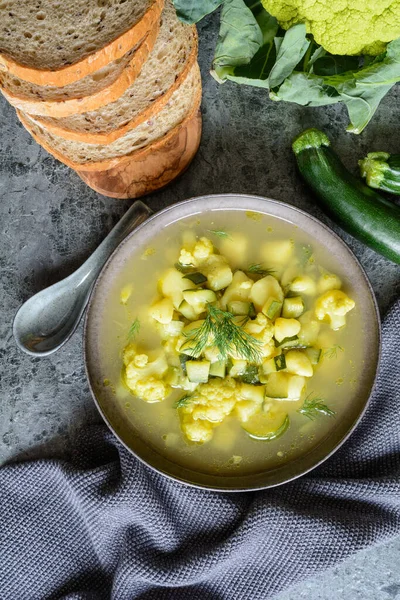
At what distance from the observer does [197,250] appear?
1.86 metres

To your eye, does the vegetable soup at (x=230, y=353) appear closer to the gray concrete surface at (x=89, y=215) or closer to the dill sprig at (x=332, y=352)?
the dill sprig at (x=332, y=352)

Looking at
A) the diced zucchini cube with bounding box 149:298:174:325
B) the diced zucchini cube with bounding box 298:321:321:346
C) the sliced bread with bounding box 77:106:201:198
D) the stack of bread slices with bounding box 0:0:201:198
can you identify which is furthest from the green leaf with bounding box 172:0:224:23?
the diced zucchini cube with bounding box 298:321:321:346

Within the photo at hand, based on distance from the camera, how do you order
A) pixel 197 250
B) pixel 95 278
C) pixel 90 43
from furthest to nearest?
pixel 95 278 < pixel 197 250 < pixel 90 43

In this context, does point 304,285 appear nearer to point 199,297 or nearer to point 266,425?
point 199,297

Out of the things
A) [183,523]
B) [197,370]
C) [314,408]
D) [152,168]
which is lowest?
[183,523]

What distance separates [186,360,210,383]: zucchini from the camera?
1852 mm

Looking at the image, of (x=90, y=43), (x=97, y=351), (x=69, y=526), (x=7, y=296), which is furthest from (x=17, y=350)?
(x=90, y=43)

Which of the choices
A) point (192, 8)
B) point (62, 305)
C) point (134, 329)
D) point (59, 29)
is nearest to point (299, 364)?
point (134, 329)

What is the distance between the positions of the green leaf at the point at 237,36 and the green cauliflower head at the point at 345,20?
0.29 feet

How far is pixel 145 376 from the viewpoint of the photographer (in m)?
1.85

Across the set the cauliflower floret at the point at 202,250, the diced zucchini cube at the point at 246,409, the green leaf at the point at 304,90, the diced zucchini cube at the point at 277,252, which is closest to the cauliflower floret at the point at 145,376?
the diced zucchini cube at the point at 246,409

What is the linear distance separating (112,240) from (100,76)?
0.51 meters

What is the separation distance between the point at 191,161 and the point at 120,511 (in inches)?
43.3

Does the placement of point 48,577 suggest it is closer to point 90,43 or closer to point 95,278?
point 95,278
